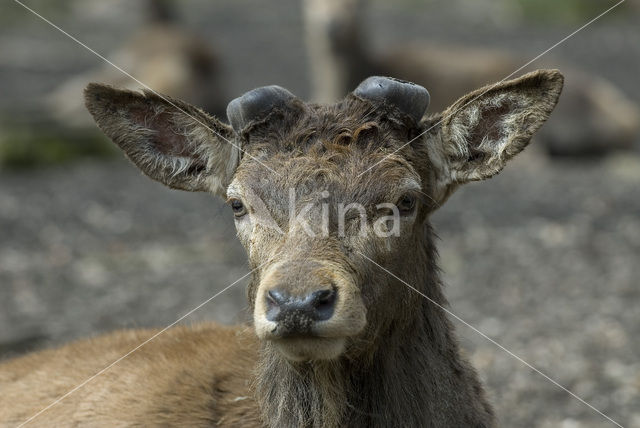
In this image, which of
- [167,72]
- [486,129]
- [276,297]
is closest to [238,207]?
[276,297]

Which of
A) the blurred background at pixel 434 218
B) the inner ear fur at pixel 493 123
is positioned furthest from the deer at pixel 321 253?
the blurred background at pixel 434 218

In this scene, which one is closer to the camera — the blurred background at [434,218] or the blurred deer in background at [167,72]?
the blurred background at [434,218]

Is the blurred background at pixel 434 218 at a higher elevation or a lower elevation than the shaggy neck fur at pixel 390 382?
higher

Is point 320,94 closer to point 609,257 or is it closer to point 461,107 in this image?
point 609,257

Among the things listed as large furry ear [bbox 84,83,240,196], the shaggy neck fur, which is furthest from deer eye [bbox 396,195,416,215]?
large furry ear [bbox 84,83,240,196]

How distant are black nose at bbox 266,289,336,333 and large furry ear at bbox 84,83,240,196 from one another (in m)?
1.32

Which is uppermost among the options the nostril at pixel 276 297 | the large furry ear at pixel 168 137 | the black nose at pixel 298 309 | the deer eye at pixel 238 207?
the large furry ear at pixel 168 137

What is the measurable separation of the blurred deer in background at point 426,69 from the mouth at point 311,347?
14940 mm

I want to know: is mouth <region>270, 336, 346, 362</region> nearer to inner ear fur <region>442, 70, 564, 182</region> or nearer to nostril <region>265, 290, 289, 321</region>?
nostril <region>265, 290, 289, 321</region>

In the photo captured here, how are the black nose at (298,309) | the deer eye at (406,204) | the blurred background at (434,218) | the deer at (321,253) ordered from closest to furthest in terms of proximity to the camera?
the black nose at (298,309), the deer at (321,253), the deer eye at (406,204), the blurred background at (434,218)

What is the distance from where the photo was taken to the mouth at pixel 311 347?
4.27m

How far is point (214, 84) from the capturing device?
20.8m

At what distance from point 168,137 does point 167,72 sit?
15548 millimetres

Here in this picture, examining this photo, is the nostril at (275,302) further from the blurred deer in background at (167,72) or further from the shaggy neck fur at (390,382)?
the blurred deer in background at (167,72)
